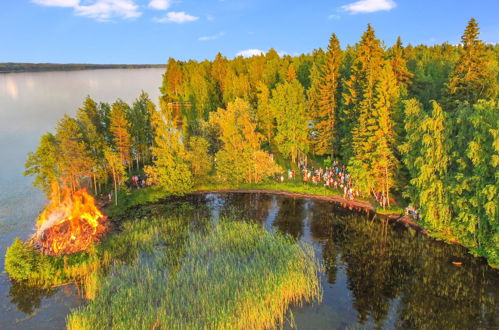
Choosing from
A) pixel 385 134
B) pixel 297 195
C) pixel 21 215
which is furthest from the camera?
pixel 297 195

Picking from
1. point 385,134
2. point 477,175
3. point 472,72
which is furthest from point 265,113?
point 477,175

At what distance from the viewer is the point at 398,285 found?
74.8ft

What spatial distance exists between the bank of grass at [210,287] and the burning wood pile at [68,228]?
201 inches

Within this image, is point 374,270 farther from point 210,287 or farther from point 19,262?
point 19,262

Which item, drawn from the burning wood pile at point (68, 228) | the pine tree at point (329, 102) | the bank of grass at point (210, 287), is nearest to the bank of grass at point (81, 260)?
the burning wood pile at point (68, 228)

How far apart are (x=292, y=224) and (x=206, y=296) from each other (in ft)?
45.8

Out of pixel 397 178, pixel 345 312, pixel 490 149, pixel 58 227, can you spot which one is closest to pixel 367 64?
pixel 397 178

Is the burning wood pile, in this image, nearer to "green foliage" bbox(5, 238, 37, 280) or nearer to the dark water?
"green foliage" bbox(5, 238, 37, 280)

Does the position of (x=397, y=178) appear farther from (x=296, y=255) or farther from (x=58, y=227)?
(x=58, y=227)

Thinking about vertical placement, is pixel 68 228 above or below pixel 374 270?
above

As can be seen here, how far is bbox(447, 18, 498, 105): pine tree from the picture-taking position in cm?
3647

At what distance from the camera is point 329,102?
4925cm

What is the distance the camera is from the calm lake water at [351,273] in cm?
1978

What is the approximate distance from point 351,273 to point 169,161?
2263cm
